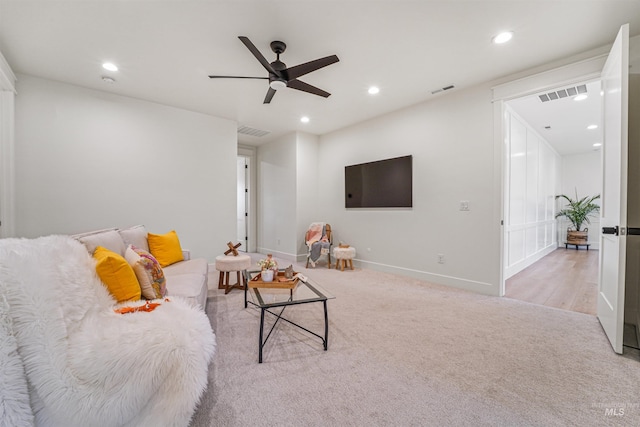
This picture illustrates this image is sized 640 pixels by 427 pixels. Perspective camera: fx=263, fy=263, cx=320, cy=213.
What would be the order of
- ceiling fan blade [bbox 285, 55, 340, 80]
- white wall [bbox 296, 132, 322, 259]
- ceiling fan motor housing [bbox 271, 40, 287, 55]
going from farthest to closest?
white wall [bbox 296, 132, 322, 259] → ceiling fan motor housing [bbox 271, 40, 287, 55] → ceiling fan blade [bbox 285, 55, 340, 80]

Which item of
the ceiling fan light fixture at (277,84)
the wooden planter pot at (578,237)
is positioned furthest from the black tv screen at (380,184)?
the wooden planter pot at (578,237)

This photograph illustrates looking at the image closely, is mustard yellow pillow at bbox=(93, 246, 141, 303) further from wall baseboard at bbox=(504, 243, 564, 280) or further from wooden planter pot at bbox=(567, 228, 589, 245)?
wooden planter pot at bbox=(567, 228, 589, 245)

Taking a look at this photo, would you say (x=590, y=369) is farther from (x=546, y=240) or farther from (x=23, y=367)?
(x=546, y=240)

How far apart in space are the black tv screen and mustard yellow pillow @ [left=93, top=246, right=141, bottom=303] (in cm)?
353

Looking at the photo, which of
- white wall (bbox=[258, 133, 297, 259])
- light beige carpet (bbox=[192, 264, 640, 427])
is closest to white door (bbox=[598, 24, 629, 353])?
light beige carpet (bbox=[192, 264, 640, 427])

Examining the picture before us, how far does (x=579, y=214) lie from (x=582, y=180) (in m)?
1.01

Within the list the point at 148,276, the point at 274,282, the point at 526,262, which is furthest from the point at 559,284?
the point at 148,276

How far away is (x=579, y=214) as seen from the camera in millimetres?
6688

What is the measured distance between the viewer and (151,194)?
3881 mm

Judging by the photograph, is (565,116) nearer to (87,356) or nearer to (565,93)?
(565,93)

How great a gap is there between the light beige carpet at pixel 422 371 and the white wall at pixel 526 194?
5.57 feet

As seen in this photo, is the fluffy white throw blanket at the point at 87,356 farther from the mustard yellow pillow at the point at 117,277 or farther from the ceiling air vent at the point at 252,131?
the ceiling air vent at the point at 252,131

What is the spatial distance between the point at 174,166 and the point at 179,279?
2449 mm

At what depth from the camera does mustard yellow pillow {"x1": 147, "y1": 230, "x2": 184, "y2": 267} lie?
111 inches
